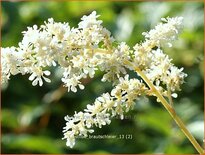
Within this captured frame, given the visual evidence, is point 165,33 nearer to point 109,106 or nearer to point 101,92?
point 109,106

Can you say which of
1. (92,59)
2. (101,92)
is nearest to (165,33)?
(92,59)

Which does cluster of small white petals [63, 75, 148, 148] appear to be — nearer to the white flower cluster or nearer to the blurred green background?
the white flower cluster

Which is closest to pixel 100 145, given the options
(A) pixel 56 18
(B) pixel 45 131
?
(B) pixel 45 131

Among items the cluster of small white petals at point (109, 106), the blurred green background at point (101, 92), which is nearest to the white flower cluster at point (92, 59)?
the cluster of small white petals at point (109, 106)

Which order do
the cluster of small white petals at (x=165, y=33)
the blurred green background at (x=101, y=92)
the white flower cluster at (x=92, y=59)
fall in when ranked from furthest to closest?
the blurred green background at (x=101, y=92) < the cluster of small white petals at (x=165, y=33) < the white flower cluster at (x=92, y=59)

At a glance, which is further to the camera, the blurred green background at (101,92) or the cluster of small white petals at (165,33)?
the blurred green background at (101,92)

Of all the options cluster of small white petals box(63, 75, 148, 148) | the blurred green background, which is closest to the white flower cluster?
cluster of small white petals box(63, 75, 148, 148)

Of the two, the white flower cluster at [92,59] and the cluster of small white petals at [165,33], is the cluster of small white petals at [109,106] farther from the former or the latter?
the cluster of small white petals at [165,33]
